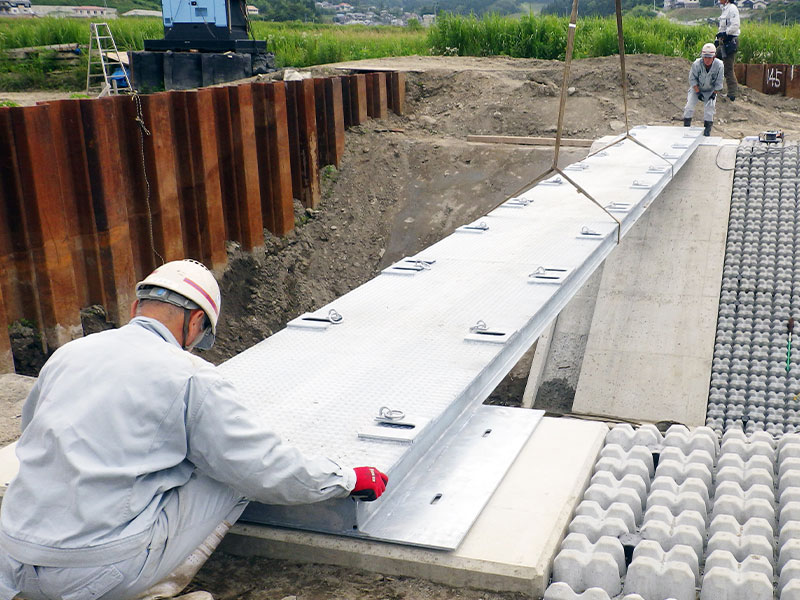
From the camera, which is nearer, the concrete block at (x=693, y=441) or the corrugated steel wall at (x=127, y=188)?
the concrete block at (x=693, y=441)

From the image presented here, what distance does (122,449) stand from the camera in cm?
273

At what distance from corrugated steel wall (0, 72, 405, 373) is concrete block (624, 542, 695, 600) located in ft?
18.2

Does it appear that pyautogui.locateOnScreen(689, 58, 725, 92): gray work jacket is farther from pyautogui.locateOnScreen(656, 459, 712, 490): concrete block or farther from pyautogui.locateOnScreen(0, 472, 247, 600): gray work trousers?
pyautogui.locateOnScreen(0, 472, 247, 600): gray work trousers

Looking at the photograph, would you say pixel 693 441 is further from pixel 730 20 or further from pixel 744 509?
pixel 730 20

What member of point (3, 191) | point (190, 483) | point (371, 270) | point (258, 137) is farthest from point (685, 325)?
point (190, 483)

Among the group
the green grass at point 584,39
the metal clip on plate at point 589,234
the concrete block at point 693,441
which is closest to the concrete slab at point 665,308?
the metal clip on plate at point 589,234

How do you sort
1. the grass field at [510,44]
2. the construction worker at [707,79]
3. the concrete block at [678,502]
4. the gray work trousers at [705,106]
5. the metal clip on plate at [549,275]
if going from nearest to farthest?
the concrete block at [678,502]
the metal clip on plate at [549,275]
the construction worker at [707,79]
the gray work trousers at [705,106]
the grass field at [510,44]

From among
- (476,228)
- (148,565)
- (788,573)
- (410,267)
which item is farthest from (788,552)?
(476,228)

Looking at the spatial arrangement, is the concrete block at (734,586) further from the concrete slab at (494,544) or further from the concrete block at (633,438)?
the concrete block at (633,438)

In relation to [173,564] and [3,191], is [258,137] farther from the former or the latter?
[173,564]

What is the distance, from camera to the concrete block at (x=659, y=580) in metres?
3.07

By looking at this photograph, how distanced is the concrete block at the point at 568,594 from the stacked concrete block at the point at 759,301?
632 centimetres

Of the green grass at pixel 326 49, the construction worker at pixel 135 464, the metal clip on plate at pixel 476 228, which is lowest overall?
the metal clip on plate at pixel 476 228

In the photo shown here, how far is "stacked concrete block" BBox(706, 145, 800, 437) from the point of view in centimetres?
945
